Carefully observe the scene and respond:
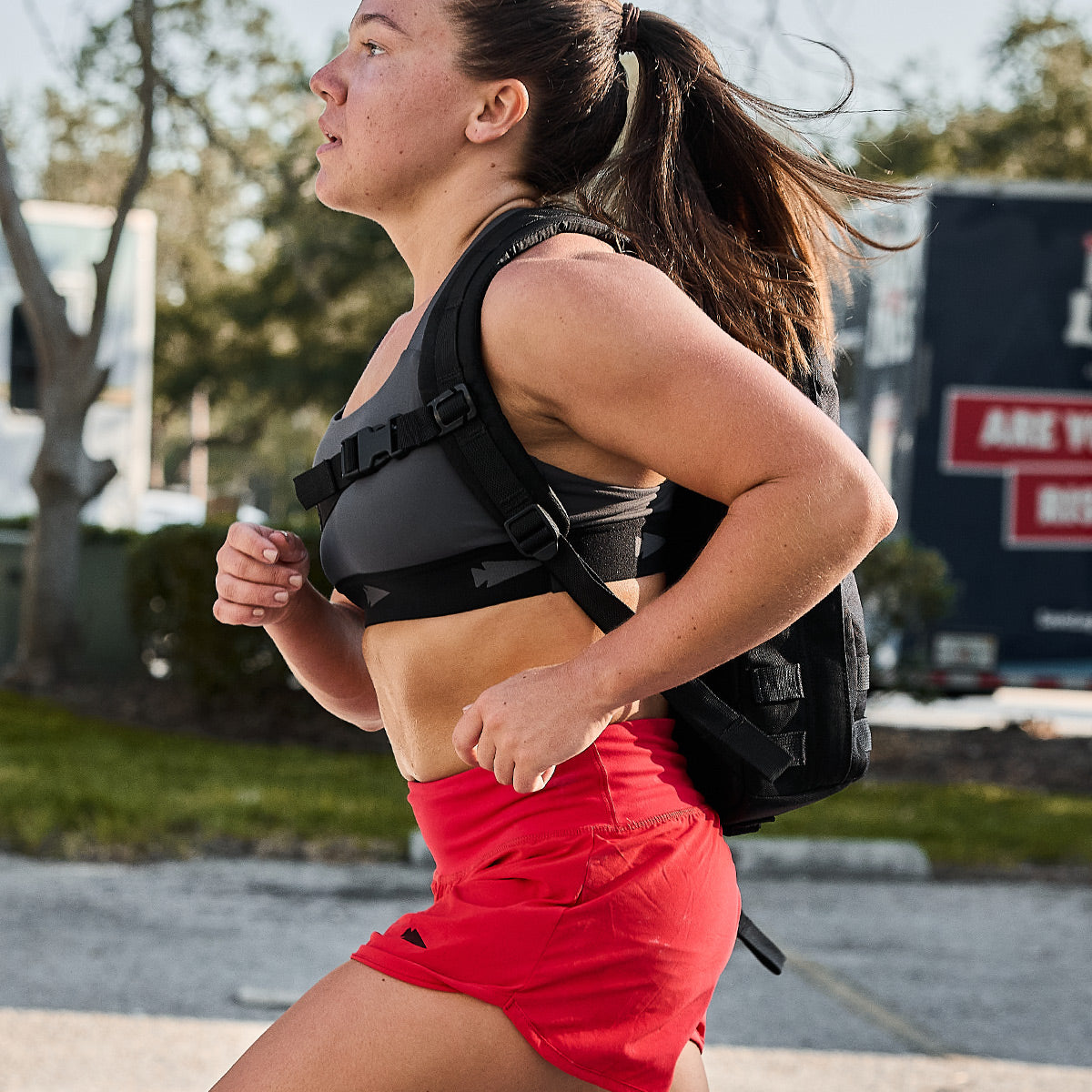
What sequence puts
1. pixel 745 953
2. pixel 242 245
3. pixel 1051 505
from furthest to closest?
pixel 242 245 < pixel 1051 505 < pixel 745 953

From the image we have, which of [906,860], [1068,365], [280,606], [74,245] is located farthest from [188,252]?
[280,606]

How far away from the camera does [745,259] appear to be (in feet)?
6.03

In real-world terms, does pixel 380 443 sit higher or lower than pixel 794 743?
higher

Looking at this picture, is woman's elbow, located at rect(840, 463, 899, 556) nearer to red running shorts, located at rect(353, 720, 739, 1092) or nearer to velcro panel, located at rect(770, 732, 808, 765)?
velcro panel, located at rect(770, 732, 808, 765)

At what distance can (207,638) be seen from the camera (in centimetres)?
991

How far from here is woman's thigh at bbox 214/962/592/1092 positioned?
1593 millimetres

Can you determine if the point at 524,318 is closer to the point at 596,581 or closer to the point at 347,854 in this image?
the point at 596,581

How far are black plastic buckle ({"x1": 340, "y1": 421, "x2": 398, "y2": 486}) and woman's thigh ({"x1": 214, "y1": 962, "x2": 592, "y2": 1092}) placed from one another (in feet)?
1.93

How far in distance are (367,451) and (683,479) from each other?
1.26 ft

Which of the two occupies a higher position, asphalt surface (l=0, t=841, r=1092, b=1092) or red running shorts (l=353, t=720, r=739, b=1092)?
red running shorts (l=353, t=720, r=739, b=1092)

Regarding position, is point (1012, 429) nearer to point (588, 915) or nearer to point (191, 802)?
point (191, 802)

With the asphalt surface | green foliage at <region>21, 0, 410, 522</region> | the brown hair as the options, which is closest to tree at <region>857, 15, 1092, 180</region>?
green foliage at <region>21, 0, 410, 522</region>

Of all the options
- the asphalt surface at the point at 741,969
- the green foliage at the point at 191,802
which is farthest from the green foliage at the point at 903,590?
the green foliage at the point at 191,802

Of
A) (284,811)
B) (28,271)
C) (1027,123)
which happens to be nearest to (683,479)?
(284,811)
